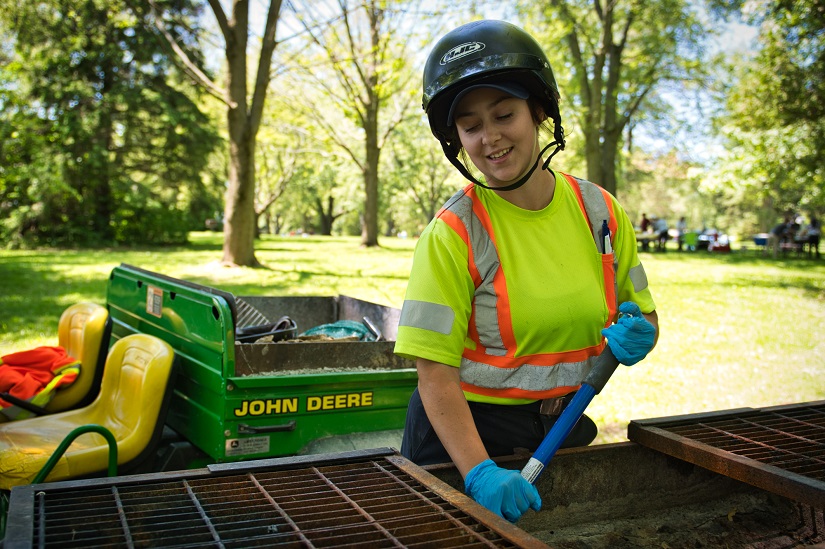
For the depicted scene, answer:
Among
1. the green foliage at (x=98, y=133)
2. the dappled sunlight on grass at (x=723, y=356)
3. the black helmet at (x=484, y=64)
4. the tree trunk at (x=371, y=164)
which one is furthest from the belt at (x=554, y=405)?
the green foliage at (x=98, y=133)

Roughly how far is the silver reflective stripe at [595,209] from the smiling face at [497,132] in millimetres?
309

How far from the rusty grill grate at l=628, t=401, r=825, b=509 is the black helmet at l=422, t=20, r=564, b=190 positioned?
110 centimetres

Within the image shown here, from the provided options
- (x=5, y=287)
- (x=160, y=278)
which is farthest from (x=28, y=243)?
(x=160, y=278)

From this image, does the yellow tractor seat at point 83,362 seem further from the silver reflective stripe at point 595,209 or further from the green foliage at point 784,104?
the green foliage at point 784,104

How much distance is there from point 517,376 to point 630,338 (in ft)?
1.13

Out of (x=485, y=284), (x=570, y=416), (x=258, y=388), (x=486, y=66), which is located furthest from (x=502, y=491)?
(x=258, y=388)

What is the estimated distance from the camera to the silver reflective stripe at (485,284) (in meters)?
2.12

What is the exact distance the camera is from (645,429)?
265 cm

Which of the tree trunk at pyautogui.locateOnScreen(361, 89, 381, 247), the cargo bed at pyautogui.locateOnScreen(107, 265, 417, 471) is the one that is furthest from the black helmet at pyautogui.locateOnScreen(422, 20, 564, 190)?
the tree trunk at pyautogui.locateOnScreen(361, 89, 381, 247)

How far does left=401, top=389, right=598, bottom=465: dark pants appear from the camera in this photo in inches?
90.7

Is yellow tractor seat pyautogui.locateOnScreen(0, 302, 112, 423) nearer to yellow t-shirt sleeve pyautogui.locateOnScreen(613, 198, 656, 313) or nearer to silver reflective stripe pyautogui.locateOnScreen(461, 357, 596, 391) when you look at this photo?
silver reflective stripe pyautogui.locateOnScreen(461, 357, 596, 391)

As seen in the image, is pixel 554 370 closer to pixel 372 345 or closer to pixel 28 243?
pixel 372 345

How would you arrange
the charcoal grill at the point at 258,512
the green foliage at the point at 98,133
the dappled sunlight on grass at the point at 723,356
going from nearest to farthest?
the charcoal grill at the point at 258,512 < the dappled sunlight on grass at the point at 723,356 < the green foliage at the point at 98,133

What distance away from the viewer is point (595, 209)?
7.73 ft
